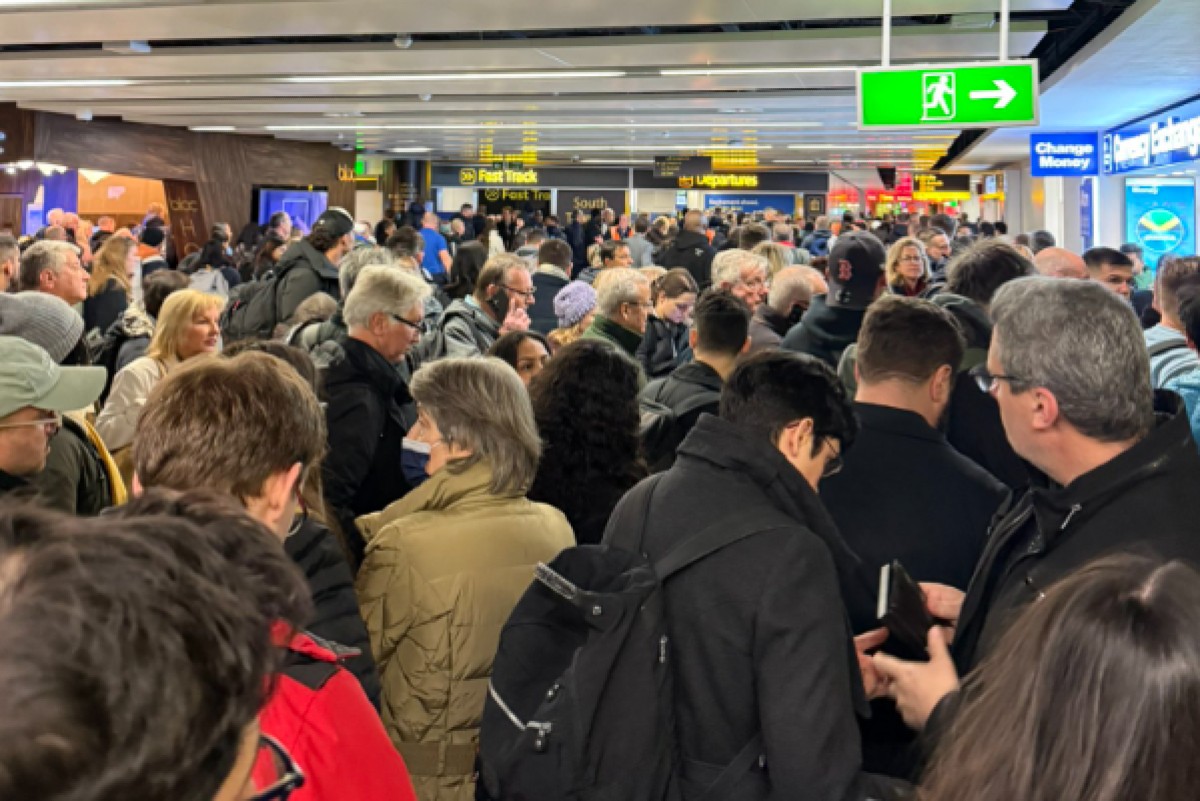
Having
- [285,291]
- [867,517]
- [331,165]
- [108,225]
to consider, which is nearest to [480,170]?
[331,165]

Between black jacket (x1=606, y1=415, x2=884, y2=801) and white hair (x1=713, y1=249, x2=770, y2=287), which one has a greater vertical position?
white hair (x1=713, y1=249, x2=770, y2=287)

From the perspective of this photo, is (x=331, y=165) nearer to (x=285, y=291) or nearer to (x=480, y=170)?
(x=480, y=170)

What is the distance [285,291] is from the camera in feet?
21.9

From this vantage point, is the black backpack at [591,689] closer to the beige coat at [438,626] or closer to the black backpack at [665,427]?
the beige coat at [438,626]

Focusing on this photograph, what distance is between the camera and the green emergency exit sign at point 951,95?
22.0 ft

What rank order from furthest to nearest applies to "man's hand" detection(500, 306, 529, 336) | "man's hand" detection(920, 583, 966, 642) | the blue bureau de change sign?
the blue bureau de change sign → "man's hand" detection(500, 306, 529, 336) → "man's hand" detection(920, 583, 966, 642)

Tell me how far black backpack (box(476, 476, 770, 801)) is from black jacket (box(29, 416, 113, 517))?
1.52 m

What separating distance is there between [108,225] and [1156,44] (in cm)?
1192

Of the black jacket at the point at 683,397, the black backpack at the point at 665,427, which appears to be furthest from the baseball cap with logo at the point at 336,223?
the black backpack at the point at 665,427

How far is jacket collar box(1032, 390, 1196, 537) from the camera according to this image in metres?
2.06

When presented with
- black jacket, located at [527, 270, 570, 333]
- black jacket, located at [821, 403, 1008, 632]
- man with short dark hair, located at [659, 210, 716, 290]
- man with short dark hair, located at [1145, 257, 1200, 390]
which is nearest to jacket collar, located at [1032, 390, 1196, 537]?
black jacket, located at [821, 403, 1008, 632]

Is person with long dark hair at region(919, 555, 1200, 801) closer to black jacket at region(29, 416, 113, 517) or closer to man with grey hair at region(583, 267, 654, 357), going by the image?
black jacket at region(29, 416, 113, 517)

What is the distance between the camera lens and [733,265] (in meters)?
6.34

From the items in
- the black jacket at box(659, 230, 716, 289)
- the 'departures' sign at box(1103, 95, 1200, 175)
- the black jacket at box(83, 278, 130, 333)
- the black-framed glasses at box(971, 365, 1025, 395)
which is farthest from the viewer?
the 'departures' sign at box(1103, 95, 1200, 175)
